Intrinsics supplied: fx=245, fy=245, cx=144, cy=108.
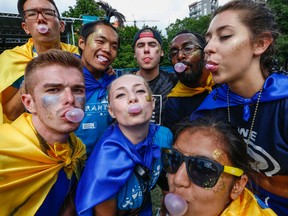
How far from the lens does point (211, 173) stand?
162cm

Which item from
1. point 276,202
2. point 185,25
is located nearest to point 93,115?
point 276,202

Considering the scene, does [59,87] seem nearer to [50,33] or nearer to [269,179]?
[50,33]

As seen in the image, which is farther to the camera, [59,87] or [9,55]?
[9,55]

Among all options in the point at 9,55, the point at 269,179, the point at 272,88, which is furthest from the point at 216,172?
the point at 9,55

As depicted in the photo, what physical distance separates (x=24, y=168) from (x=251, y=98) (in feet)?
6.19

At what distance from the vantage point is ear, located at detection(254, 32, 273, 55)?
203 centimetres

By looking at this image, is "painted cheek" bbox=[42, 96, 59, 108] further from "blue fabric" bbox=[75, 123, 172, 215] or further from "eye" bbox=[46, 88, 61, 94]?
"blue fabric" bbox=[75, 123, 172, 215]

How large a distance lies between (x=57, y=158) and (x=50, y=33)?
1647 millimetres

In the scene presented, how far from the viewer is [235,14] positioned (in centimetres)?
197

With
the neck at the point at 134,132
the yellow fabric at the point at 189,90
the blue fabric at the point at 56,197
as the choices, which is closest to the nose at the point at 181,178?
the neck at the point at 134,132

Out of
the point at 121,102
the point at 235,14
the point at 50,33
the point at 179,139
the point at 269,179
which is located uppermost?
the point at 235,14

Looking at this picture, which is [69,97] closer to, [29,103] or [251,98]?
[29,103]

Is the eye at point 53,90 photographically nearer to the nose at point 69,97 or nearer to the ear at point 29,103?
the nose at point 69,97

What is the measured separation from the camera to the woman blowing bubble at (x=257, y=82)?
1.91 metres
